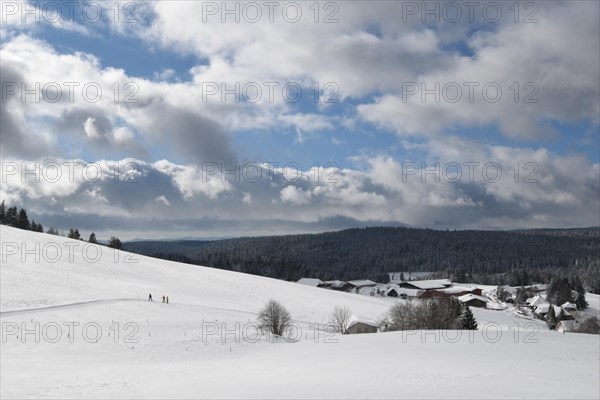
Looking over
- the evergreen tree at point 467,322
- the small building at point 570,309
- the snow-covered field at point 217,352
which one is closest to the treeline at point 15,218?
the snow-covered field at point 217,352

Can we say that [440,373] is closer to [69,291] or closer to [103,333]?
[103,333]

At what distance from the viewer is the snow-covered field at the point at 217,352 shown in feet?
64.3

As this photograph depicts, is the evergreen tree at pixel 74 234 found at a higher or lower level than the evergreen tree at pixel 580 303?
higher

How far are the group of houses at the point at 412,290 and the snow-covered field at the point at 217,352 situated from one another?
57.1 m

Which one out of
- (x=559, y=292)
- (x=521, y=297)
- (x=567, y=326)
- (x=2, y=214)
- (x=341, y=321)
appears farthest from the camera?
(x=521, y=297)

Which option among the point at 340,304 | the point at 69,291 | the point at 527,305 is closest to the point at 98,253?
the point at 69,291

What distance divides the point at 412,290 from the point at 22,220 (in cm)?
11416

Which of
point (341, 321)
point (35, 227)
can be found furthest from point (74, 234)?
point (341, 321)

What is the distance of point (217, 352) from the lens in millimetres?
32250

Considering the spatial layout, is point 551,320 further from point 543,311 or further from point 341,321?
point 341,321

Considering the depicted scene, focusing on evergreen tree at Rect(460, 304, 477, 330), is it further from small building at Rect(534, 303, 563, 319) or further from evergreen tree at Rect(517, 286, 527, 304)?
evergreen tree at Rect(517, 286, 527, 304)

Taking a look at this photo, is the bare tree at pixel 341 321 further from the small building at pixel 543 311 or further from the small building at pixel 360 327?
the small building at pixel 543 311

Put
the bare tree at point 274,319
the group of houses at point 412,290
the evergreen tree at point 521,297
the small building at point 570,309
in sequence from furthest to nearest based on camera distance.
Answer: the evergreen tree at point 521,297 < the group of houses at point 412,290 < the small building at point 570,309 < the bare tree at point 274,319

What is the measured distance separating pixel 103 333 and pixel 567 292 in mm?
115336
